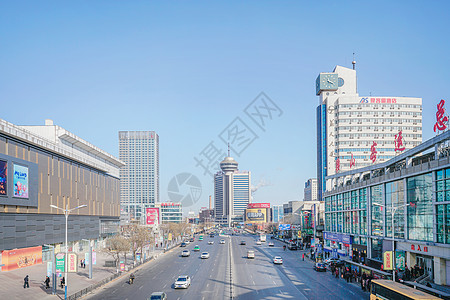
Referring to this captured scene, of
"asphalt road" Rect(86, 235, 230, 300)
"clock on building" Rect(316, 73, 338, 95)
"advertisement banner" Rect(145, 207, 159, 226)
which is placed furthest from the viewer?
"clock on building" Rect(316, 73, 338, 95)

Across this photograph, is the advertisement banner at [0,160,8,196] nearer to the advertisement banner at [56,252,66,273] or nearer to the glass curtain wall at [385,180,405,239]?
the advertisement banner at [56,252,66,273]

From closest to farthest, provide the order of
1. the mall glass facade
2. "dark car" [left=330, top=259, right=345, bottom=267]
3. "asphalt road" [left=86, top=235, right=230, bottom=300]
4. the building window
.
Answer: the mall glass facade, "asphalt road" [left=86, top=235, right=230, bottom=300], the building window, "dark car" [left=330, top=259, right=345, bottom=267]

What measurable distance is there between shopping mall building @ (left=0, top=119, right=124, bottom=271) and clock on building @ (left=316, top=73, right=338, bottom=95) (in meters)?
86.8

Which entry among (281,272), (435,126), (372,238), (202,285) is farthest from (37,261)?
(435,126)

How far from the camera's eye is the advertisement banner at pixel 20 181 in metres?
60.7

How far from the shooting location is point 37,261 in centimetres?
6781

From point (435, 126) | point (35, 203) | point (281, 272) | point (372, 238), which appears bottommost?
point (281, 272)

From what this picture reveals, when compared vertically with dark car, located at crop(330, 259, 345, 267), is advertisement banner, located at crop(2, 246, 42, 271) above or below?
above

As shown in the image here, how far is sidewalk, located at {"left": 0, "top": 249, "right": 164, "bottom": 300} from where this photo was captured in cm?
4281

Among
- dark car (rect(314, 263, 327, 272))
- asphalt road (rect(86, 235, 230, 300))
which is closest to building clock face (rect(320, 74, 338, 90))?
asphalt road (rect(86, 235, 230, 300))

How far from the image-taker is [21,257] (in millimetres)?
62156

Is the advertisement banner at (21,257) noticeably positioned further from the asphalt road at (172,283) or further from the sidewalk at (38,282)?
the asphalt road at (172,283)

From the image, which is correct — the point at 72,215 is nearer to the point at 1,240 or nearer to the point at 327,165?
the point at 1,240

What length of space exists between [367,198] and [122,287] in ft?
118
